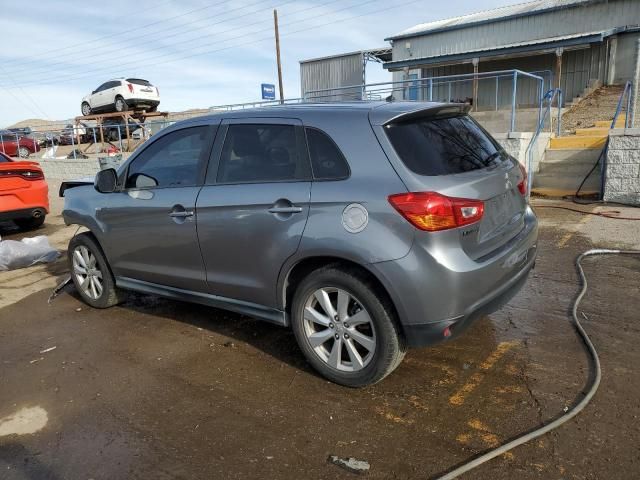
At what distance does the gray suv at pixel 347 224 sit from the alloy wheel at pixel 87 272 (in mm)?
1149

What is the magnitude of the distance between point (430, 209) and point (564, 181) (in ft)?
27.8

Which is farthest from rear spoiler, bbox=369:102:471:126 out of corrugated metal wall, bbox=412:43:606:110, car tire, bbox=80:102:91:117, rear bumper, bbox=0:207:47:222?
car tire, bbox=80:102:91:117

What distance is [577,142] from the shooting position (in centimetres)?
1030

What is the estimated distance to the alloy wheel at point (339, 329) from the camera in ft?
10.1

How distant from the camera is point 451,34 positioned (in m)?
23.3

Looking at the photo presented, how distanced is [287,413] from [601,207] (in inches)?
295

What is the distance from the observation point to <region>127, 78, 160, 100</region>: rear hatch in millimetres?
23594

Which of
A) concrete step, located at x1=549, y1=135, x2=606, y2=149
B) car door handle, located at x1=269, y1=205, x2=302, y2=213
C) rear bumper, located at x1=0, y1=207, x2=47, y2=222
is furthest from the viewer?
concrete step, located at x1=549, y1=135, x2=606, y2=149

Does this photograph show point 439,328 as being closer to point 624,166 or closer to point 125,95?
point 624,166

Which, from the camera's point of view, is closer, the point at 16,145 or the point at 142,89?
the point at 142,89

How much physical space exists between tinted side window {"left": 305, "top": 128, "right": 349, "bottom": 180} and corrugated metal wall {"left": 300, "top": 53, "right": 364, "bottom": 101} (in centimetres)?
2716

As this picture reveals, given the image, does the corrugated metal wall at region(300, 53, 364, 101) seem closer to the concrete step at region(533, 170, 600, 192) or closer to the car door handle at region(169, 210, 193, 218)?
the concrete step at region(533, 170, 600, 192)

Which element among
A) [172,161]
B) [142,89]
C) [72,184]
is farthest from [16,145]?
[172,161]

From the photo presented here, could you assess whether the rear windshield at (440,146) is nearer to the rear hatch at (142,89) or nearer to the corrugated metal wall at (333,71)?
the rear hatch at (142,89)
